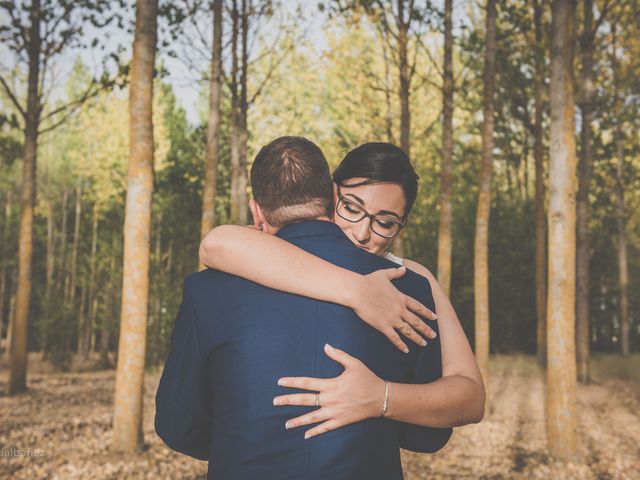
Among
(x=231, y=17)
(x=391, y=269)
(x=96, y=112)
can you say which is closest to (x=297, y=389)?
(x=391, y=269)

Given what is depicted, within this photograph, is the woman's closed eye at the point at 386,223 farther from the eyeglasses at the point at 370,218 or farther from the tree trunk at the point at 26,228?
the tree trunk at the point at 26,228

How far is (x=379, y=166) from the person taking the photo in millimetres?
2131

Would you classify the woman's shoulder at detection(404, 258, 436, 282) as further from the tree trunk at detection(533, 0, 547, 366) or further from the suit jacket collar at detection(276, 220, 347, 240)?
the tree trunk at detection(533, 0, 547, 366)

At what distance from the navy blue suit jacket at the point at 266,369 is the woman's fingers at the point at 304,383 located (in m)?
0.02

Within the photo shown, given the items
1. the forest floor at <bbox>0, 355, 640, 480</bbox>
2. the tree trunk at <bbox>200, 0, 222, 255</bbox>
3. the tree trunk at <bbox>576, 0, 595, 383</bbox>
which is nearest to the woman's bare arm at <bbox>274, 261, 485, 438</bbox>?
the forest floor at <bbox>0, 355, 640, 480</bbox>

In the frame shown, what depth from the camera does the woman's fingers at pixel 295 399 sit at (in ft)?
5.08

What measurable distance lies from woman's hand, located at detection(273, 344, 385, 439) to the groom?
0.08ft

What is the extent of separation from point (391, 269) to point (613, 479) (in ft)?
23.2

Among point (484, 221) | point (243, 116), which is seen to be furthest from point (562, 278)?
point (243, 116)

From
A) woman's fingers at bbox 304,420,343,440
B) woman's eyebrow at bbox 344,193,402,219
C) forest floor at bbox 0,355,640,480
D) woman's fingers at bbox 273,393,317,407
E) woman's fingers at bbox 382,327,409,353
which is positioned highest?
woman's eyebrow at bbox 344,193,402,219

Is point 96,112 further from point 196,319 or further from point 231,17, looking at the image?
point 196,319

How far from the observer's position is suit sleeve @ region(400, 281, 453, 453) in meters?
1.82

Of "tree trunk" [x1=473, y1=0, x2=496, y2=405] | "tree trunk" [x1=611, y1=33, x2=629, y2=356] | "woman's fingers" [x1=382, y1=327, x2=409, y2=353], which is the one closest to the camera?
"woman's fingers" [x1=382, y1=327, x2=409, y2=353]

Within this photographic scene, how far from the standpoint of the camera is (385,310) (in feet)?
5.36
